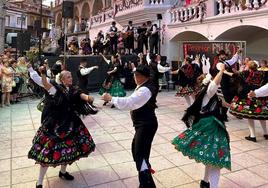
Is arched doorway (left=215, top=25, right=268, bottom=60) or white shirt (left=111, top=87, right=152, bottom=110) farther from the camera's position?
arched doorway (left=215, top=25, right=268, bottom=60)

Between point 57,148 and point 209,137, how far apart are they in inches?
74.1

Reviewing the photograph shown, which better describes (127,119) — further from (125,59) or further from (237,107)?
(125,59)

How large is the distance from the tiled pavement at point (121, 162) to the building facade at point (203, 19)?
4320 mm

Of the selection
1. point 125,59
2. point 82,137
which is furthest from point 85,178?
point 125,59

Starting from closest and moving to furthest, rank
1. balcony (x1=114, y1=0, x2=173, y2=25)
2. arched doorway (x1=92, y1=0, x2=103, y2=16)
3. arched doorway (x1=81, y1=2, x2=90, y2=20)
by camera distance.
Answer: balcony (x1=114, y1=0, x2=173, y2=25)
arched doorway (x1=92, y1=0, x2=103, y2=16)
arched doorway (x1=81, y1=2, x2=90, y2=20)

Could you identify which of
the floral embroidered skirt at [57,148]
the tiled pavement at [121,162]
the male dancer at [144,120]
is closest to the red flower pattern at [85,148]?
the floral embroidered skirt at [57,148]

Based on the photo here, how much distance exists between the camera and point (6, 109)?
29.4ft

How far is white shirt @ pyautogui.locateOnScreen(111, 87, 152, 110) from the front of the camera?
3.04 metres

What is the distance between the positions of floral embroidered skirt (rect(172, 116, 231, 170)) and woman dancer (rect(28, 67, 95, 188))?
1346 mm

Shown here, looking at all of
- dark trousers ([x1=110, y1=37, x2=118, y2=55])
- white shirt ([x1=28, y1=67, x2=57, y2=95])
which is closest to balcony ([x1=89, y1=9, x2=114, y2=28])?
dark trousers ([x1=110, y1=37, x2=118, y2=55])

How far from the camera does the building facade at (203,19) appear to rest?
31.9 feet

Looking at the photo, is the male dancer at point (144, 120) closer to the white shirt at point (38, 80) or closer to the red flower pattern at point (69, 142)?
the red flower pattern at point (69, 142)

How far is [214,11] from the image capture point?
36.9ft

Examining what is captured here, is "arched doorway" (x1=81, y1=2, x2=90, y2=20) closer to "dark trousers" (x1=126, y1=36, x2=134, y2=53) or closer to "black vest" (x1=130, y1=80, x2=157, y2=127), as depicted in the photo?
"dark trousers" (x1=126, y1=36, x2=134, y2=53)
